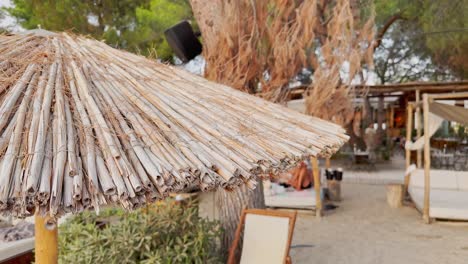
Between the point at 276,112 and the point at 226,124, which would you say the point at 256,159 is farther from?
the point at 276,112

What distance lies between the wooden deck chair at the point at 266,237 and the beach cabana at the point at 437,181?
369 centimetres

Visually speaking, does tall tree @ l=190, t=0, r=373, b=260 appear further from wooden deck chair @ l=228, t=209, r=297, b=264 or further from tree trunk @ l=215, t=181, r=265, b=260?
wooden deck chair @ l=228, t=209, r=297, b=264

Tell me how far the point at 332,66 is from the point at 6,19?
27.1 feet

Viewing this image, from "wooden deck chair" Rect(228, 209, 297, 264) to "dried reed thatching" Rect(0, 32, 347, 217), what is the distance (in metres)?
1.51

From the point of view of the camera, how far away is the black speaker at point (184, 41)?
13.9 feet

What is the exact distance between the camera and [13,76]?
5.58ft

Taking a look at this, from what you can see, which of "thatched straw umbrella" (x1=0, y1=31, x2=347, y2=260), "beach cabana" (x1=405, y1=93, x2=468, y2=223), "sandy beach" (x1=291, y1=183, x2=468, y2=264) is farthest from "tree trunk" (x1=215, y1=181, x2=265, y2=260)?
"beach cabana" (x1=405, y1=93, x2=468, y2=223)

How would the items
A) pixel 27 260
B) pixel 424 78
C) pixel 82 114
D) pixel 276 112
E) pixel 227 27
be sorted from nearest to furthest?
pixel 82 114 → pixel 276 112 → pixel 27 260 → pixel 227 27 → pixel 424 78

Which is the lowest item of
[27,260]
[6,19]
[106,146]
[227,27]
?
[27,260]

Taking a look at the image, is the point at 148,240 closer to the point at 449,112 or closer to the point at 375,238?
the point at 375,238

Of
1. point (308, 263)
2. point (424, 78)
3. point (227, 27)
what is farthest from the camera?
point (424, 78)

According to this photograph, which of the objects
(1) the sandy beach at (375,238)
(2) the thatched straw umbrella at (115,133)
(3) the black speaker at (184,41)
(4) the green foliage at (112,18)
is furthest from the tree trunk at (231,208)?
(4) the green foliage at (112,18)

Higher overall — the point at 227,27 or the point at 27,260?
the point at 227,27

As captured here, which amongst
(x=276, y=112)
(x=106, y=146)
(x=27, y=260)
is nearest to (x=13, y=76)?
(x=106, y=146)
